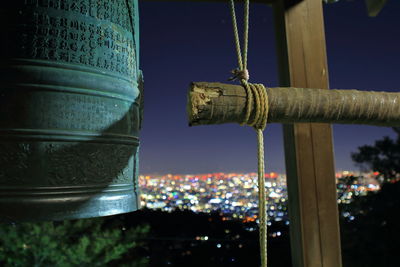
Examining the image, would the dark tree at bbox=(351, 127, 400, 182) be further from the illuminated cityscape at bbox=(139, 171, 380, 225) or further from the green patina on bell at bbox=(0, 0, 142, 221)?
the green patina on bell at bbox=(0, 0, 142, 221)

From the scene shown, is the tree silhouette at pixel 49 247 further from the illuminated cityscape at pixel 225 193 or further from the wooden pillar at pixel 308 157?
the wooden pillar at pixel 308 157

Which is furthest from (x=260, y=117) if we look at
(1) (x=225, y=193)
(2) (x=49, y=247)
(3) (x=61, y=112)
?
(1) (x=225, y=193)

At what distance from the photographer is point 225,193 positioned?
6207 millimetres

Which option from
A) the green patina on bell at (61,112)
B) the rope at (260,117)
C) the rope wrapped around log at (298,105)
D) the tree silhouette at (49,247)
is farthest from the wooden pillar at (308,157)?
the tree silhouette at (49,247)

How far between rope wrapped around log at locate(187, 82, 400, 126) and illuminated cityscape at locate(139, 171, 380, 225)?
122 inches

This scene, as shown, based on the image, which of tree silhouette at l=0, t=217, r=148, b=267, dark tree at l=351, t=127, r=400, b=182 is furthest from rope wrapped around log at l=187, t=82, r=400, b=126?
dark tree at l=351, t=127, r=400, b=182

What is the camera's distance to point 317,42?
1841mm

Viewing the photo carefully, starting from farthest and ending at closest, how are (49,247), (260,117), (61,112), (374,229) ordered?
(374,229)
(49,247)
(61,112)
(260,117)

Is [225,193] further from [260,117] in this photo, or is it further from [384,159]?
[260,117]

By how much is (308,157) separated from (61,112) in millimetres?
1270

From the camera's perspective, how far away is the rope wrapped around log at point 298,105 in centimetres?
89

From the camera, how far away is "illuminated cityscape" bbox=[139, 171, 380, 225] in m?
5.00

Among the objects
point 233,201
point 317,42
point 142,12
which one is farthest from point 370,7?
point 142,12

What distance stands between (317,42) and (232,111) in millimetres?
1178
